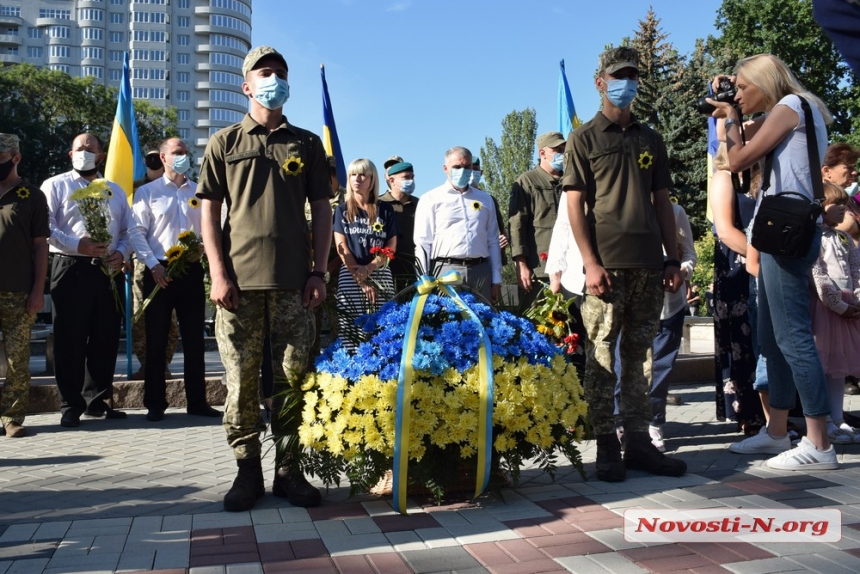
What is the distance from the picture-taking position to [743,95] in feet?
17.9

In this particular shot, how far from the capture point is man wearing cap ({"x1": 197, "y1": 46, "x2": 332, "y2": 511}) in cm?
464

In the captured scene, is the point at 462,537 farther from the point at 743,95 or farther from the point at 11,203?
the point at 11,203

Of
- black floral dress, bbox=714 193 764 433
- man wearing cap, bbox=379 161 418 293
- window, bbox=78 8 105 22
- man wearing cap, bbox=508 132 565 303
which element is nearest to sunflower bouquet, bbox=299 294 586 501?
black floral dress, bbox=714 193 764 433

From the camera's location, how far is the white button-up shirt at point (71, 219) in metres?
7.70

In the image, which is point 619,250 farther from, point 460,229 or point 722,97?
point 460,229

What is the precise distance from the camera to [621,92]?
5.21 meters

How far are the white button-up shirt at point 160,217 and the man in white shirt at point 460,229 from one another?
2138 mm

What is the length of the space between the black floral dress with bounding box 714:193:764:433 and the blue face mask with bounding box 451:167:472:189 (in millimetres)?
2214


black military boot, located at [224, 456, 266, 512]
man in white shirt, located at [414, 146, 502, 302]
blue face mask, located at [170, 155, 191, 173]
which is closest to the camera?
black military boot, located at [224, 456, 266, 512]

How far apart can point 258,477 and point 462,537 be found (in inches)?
51.9

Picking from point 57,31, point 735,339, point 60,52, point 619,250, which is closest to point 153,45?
point 60,52

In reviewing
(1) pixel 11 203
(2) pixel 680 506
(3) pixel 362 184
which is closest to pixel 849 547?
(2) pixel 680 506

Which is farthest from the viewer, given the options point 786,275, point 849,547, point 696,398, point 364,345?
point 696,398

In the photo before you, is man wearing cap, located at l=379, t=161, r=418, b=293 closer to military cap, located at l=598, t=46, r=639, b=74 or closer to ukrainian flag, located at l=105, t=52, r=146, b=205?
ukrainian flag, located at l=105, t=52, r=146, b=205
